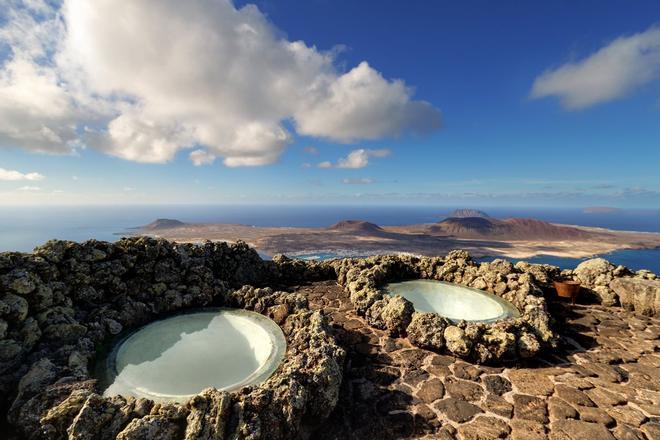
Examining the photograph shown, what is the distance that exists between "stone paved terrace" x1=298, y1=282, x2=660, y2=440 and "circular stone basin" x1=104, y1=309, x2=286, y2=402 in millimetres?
2089

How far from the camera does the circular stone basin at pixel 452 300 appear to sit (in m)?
10.4

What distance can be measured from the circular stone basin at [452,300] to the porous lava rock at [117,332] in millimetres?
5094

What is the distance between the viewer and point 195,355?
728 cm

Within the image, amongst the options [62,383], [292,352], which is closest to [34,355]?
[62,383]

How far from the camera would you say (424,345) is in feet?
27.5

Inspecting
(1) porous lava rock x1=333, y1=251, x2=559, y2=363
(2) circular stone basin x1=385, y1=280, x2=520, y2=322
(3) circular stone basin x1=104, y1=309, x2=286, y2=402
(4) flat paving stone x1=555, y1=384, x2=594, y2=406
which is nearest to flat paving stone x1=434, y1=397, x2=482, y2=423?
(1) porous lava rock x1=333, y1=251, x2=559, y2=363

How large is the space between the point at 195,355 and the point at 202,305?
101 inches

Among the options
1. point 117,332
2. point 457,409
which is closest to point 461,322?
point 457,409

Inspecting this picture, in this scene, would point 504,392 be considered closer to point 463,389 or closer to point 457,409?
point 463,389

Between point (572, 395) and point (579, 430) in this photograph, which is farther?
point (572, 395)

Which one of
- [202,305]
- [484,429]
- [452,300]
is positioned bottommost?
[484,429]

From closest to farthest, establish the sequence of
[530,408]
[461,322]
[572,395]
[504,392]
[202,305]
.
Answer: [530,408] < [572,395] < [504,392] < [461,322] < [202,305]

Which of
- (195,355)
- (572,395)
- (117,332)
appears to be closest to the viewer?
(572,395)

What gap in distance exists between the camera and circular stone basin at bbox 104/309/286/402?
241 inches
